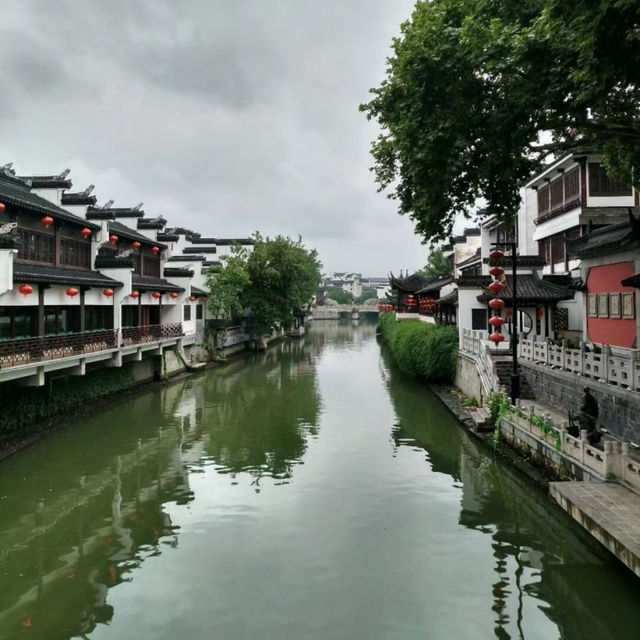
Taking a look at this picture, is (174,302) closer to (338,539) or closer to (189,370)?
(189,370)

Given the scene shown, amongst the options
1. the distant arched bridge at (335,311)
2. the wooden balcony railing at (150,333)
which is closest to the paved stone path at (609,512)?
the wooden balcony railing at (150,333)

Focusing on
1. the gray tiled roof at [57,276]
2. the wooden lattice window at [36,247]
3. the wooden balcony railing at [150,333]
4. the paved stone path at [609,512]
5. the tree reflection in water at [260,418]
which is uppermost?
the wooden lattice window at [36,247]

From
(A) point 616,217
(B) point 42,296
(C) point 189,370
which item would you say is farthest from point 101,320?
(A) point 616,217

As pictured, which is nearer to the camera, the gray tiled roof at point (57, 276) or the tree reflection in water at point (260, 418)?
the tree reflection in water at point (260, 418)

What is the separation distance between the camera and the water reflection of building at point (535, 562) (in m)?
8.24

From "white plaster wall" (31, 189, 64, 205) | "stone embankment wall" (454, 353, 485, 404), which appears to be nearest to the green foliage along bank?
"stone embankment wall" (454, 353, 485, 404)

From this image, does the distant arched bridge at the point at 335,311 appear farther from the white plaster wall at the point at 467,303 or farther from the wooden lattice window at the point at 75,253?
the wooden lattice window at the point at 75,253

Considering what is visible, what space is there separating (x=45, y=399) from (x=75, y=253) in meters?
7.49

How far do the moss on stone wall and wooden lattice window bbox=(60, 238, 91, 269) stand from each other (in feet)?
16.8

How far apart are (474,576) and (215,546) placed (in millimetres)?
5003

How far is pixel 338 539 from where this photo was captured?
1102cm

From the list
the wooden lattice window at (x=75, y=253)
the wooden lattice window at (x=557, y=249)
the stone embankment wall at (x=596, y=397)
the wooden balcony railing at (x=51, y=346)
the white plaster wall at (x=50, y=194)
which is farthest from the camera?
the wooden lattice window at (x=557, y=249)

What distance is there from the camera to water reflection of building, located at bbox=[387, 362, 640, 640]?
27.0 feet

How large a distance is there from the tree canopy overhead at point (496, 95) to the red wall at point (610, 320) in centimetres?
387
